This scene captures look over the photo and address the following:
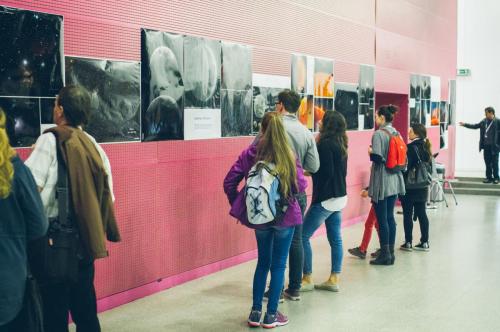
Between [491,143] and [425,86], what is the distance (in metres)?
2.79

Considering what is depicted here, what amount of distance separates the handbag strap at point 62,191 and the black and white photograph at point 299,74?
5.13m

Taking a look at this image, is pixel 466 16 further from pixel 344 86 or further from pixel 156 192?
pixel 156 192

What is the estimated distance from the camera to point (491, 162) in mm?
15453

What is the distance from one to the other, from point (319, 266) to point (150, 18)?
10.2 feet

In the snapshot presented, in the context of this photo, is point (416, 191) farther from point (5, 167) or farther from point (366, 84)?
point (5, 167)

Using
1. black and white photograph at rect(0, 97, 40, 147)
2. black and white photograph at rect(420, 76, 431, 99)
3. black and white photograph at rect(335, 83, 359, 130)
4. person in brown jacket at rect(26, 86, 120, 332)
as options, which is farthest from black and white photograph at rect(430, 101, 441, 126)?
person in brown jacket at rect(26, 86, 120, 332)

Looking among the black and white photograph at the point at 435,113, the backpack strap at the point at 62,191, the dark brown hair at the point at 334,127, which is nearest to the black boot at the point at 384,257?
the dark brown hair at the point at 334,127

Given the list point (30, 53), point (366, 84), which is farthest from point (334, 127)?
point (366, 84)

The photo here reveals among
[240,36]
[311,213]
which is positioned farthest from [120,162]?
[240,36]

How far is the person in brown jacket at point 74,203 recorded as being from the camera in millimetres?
3676

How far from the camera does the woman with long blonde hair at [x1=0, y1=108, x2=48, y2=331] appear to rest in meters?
2.91

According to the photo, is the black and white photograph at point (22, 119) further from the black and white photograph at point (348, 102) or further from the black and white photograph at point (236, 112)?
the black and white photograph at point (348, 102)

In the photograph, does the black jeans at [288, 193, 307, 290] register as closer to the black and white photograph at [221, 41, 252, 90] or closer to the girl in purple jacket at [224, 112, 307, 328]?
the girl in purple jacket at [224, 112, 307, 328]

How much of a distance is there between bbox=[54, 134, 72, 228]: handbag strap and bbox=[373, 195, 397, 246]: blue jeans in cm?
429
